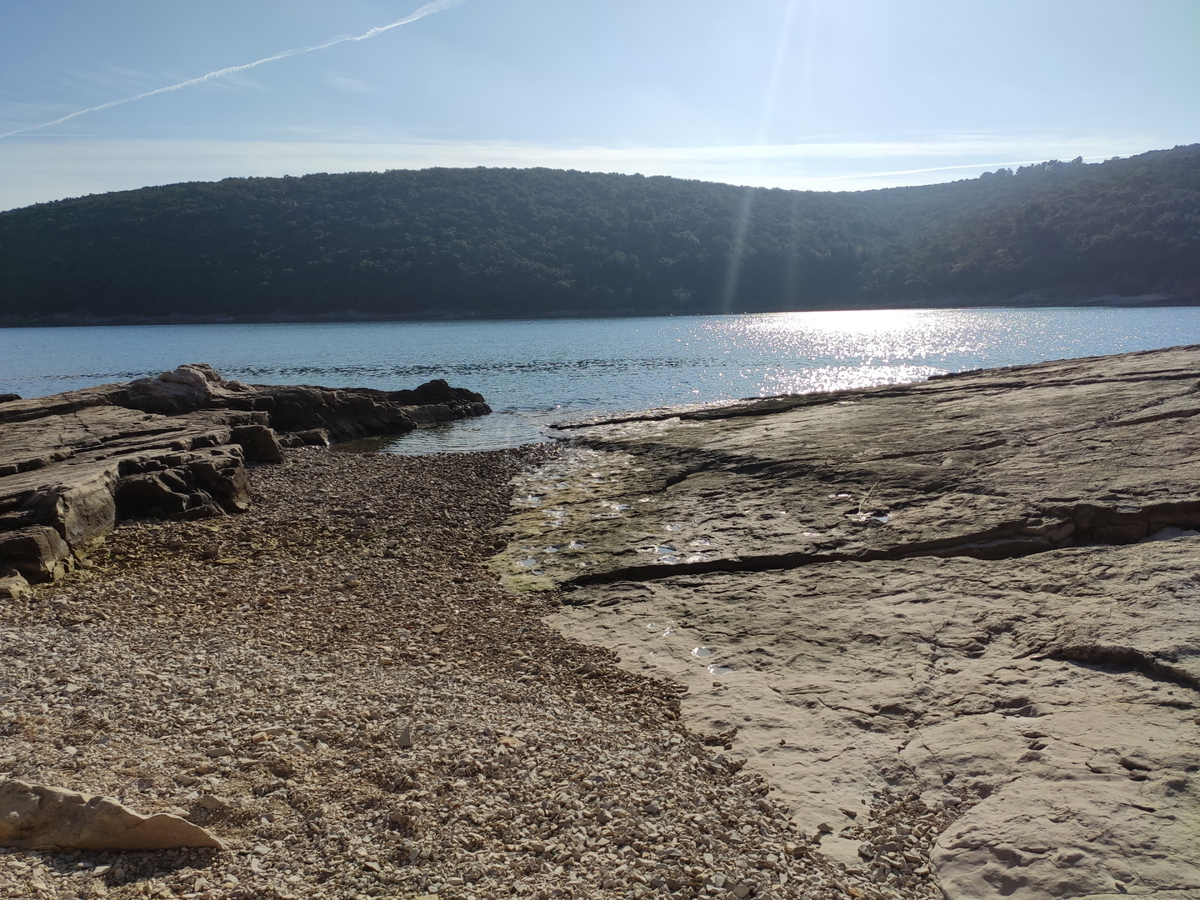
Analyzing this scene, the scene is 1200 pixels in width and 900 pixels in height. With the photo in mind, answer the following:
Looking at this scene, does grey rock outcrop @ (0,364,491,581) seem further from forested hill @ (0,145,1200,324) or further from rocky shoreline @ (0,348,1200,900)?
forested hill @ (0,145,1200,324)

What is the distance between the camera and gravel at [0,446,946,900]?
3.81 m

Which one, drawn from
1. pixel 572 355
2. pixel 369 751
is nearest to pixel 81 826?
pixel 369 751

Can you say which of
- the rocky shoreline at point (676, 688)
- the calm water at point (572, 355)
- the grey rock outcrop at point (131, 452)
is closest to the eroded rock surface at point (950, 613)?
the rocky shoreline at point (676, 688)

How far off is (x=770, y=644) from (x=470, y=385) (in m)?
31.7

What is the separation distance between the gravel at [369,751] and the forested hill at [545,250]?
285 ft

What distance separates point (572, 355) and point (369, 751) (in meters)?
46.8

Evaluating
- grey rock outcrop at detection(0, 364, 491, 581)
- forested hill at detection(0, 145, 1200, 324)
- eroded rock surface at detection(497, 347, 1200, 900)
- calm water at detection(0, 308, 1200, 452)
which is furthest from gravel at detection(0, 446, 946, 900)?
forested hill at detection(0, 145, 1200, 324)

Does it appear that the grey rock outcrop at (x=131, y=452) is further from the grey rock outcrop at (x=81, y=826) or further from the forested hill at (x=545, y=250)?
the forested hill at (x=545, y=250)

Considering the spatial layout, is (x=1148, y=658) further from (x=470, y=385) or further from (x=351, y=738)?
(x=470, y=385)

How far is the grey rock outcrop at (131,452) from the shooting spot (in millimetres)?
8977

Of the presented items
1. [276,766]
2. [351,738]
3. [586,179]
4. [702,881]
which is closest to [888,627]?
[702,881]

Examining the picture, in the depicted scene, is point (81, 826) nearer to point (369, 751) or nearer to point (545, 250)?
point (369, 751)

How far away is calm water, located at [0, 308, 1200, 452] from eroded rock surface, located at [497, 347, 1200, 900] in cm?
1163

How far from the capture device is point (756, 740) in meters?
5.37
